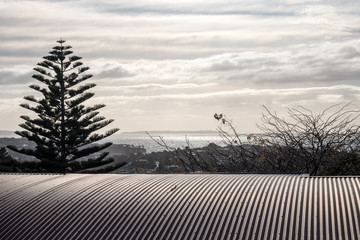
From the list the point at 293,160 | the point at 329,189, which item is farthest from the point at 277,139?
the point at 329,189

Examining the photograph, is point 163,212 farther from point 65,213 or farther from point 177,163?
point 177,163

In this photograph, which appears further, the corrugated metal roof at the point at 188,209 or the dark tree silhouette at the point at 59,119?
the dark tree silhouette at the point at 59,119

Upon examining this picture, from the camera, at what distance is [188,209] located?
11.0m

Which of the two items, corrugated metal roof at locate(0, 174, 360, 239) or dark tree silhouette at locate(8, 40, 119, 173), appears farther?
dark tree silhouette at locate(8, 40, 119, 173)

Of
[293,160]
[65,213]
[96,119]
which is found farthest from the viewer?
[96,119]

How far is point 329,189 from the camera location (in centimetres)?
1155

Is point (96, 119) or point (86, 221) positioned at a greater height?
point (96, 119)

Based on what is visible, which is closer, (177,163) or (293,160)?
(293,160)

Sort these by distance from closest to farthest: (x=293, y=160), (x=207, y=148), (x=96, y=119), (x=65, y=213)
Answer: (x=65, y=213)
(x=293, y=160)
(x=207, y=148)
(x=96, y=119)

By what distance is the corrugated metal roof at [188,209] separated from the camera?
33.0 feet

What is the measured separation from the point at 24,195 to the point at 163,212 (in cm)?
330

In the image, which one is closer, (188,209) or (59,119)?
(188,209)

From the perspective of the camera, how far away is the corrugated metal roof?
10070 millimetres

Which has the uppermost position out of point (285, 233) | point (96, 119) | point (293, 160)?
point (96, 119)
